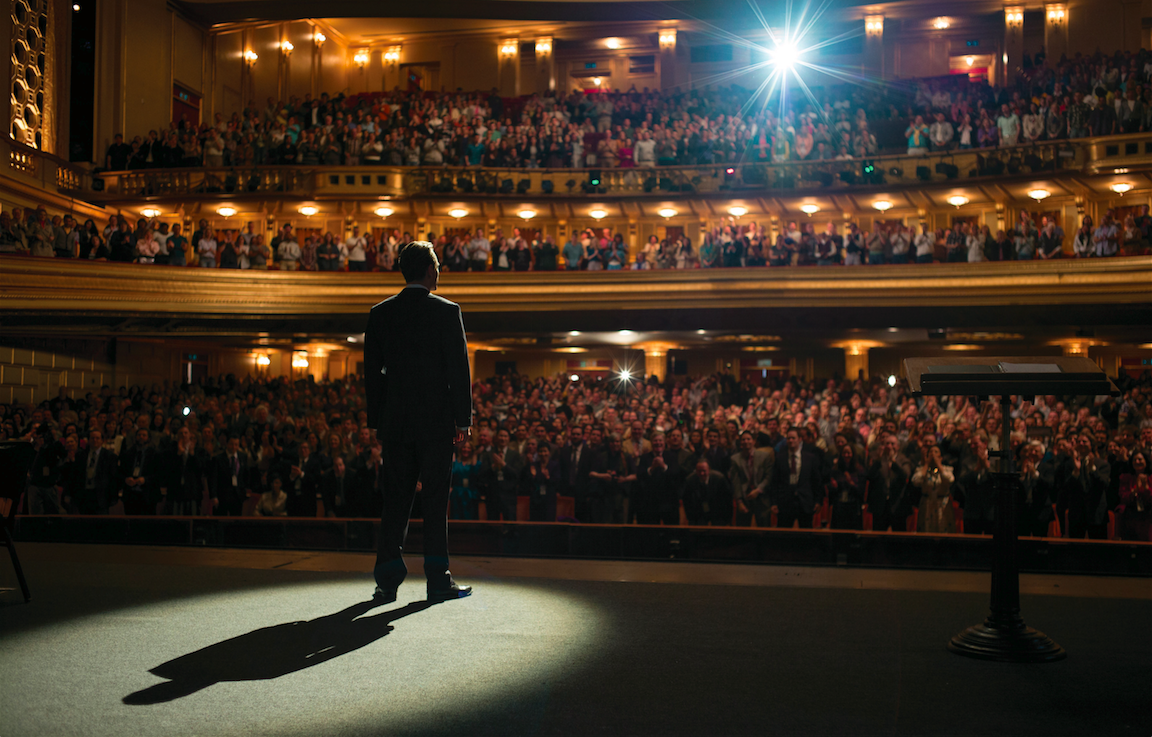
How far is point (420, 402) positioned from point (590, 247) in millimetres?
15731

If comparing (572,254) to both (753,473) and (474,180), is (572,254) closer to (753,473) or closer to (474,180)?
(474,180)

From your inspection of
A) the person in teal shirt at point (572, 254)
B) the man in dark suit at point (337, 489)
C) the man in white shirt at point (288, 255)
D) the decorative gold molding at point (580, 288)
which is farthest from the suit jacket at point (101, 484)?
the person in teal shirt at point (572, 254)

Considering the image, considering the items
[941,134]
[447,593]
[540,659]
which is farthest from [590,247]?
[540,659]

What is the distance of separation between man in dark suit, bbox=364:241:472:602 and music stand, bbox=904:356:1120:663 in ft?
6.26

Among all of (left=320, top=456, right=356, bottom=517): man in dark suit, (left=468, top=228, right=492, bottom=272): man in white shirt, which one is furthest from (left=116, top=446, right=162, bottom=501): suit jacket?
(left=468, top=228, right=492, bottom=272): man in white shirt

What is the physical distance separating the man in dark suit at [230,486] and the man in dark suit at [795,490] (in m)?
4.57

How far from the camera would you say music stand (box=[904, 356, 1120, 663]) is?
10.4 feet

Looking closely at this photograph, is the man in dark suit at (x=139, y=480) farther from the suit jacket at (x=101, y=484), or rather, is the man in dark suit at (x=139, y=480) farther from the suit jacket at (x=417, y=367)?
the suit jacket at (x=417, y=367)

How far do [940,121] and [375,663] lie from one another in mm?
19564

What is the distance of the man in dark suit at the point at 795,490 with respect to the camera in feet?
24.1

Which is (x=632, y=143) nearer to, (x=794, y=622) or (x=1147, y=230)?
(x=1147, y=230)

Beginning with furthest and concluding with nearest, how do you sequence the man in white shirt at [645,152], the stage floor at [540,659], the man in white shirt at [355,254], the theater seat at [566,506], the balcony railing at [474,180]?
1. the man in white shirt at [645,152]
2. the balcony railing at [474,180]
3. the man in white shirt at [355,254]
4. the theater seat at [566,506]
5. the stage floor at [540,659]

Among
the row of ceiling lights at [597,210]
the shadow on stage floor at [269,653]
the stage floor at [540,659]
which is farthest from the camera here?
the row of ceiling lights at [597,210]

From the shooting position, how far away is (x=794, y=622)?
3.54 meters
